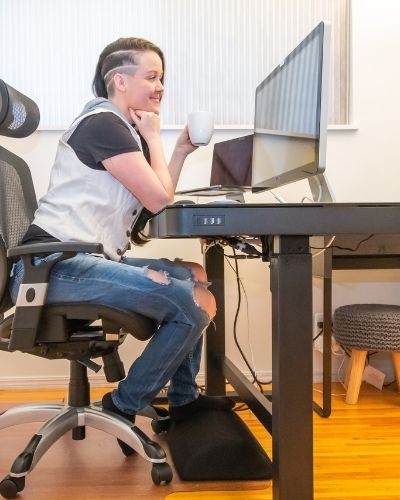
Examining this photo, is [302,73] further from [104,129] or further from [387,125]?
[387,125]

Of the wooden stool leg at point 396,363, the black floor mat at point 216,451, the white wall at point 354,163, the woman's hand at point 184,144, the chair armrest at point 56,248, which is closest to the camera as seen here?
the chair armrest at point 56,248

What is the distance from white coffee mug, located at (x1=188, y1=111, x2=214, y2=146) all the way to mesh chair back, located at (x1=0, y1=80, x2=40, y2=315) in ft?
1.48

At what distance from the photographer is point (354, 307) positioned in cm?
229

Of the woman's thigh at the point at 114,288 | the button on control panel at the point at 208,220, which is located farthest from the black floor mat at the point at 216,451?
the button on control panel at the point at 208,220

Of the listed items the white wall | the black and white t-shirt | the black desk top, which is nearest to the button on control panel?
the black desk top

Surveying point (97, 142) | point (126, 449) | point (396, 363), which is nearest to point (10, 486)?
point (126, 449)

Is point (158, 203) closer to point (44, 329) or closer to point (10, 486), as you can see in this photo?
point (44, 329)

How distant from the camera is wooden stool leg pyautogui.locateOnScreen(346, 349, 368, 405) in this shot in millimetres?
2196

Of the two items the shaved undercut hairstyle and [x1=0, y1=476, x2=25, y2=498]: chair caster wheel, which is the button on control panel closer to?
the shaved undercut hairstyle

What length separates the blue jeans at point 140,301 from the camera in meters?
1.32

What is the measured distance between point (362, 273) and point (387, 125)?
66 cm

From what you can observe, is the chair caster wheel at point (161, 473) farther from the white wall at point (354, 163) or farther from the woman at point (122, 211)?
the white wall at point (354, 163)

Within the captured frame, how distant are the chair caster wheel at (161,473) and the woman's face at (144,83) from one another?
0.97 meters

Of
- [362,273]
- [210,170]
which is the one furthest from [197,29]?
[362,273]
